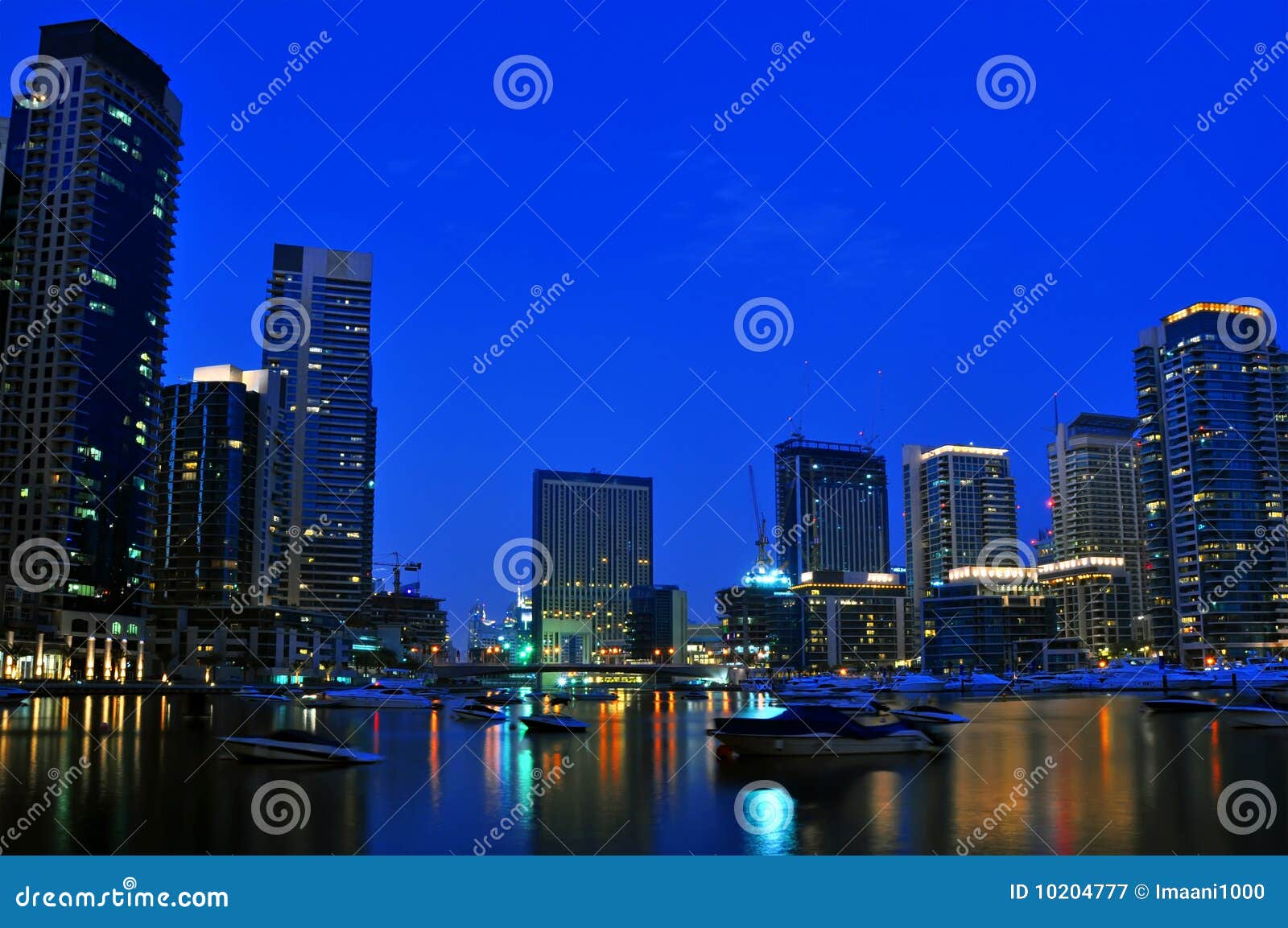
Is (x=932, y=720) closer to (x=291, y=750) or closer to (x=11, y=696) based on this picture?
(x=291, y=750)

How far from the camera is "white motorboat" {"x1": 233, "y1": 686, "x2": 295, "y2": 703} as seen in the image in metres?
107

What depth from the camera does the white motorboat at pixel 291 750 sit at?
38719mm

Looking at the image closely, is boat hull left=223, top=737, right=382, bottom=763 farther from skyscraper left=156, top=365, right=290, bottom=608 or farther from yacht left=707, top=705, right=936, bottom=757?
skyscraper left=156, top=365, right=290, bottom=608

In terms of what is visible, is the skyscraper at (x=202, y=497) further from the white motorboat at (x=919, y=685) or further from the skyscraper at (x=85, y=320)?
the white motorboat at (x=919, y=685)

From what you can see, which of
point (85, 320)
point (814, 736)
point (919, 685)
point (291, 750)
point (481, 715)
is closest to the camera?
Answer: point (291, 750)

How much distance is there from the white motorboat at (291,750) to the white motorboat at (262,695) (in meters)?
69.7

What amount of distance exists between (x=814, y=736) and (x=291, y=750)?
64.4 ft

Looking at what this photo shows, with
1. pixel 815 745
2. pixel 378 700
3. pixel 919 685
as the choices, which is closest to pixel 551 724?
pixel 815 745

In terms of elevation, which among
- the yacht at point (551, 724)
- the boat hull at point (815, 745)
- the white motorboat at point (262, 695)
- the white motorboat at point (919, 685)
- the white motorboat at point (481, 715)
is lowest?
the white motorboat at point (919, 685)

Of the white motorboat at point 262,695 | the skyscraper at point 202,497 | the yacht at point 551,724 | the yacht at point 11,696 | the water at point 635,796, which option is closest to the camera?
the water at point 635,796

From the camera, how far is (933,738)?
4994 cm

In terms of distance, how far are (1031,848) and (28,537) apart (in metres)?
148

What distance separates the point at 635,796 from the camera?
99.6ft

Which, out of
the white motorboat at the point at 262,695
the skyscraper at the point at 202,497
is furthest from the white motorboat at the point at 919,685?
the skyscraper at the point at 202,497
